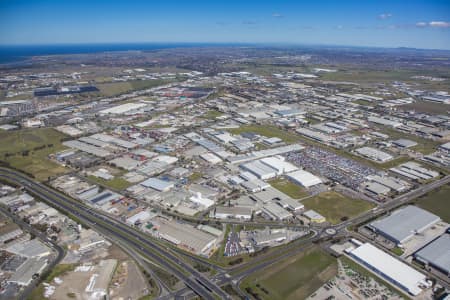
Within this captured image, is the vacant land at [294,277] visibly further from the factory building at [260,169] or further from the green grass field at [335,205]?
the factory building at [260,169]

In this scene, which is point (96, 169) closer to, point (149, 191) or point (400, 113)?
point (149, 191)

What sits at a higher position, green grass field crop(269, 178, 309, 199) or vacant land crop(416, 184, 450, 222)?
green grass field crop(269, 178, 309, 199)

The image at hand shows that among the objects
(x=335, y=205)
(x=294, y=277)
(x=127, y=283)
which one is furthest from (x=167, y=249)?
(x=335, y=205)

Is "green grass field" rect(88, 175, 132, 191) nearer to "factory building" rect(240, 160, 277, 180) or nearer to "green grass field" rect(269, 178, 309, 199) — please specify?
"factory building" rect(240, 160, 277, 180)

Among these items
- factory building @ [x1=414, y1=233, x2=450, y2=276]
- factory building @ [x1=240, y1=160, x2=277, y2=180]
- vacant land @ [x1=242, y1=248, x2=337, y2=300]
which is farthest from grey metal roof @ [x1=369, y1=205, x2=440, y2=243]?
factory building @ [x1=240, y1=160, x2=277, y2=180]

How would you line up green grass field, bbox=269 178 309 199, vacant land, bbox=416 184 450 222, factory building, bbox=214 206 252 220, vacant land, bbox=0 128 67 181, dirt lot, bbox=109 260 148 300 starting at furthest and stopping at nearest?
1. vacant land, bbox=0 128 67 181
2. green grass field, bbox=269 178 309 199
3. vacant land, bbox=416 184 450 222
4. factory building, bbox=214 206 252 220
5. dirt lot, bbox=109 260 148 300

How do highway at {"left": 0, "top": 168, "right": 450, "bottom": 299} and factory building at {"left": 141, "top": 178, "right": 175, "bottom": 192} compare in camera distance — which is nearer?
highway at {"left": 0, "top": 168, "right": 450, "bottom": 299}

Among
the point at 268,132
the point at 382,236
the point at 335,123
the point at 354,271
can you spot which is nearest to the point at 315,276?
the point at 354,271
